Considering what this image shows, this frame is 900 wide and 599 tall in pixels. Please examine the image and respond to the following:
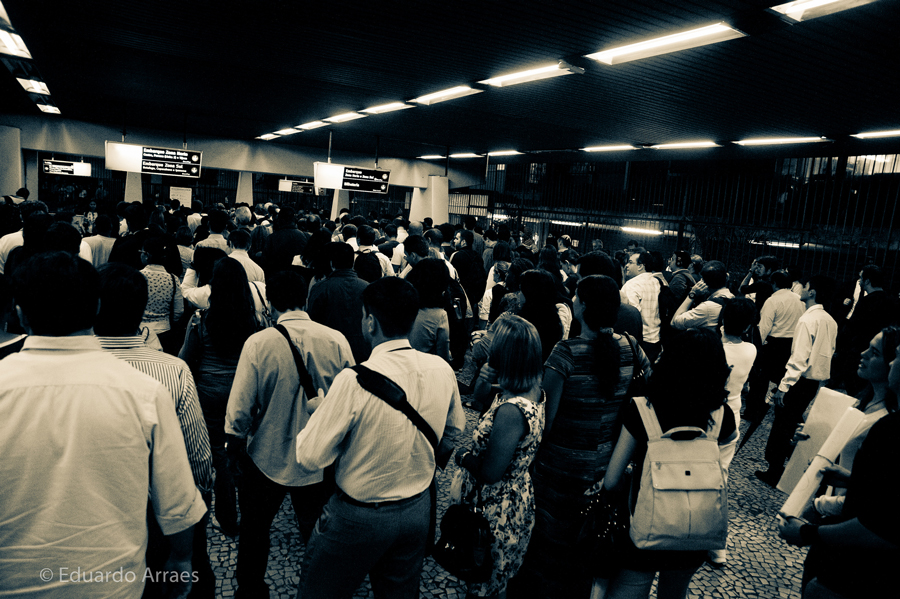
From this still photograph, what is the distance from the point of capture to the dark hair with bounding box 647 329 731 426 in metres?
2.00

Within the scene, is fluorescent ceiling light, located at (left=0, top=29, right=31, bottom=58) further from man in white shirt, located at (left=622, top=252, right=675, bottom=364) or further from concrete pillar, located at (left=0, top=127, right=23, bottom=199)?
concrete pillar, located at (left=0, top=127, right=23, bottom=199)

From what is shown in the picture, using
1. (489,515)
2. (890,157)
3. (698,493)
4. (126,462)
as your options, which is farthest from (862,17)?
(890,157)

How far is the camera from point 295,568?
309 centimetres

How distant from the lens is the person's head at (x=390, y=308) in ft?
6.57

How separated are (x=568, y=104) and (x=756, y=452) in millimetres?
5004

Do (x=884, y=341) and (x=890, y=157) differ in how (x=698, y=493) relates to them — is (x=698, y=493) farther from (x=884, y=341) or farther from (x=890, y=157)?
(x=890, y=157)

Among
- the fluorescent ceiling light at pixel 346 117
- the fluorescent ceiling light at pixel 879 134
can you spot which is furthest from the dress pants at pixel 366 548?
the fluorescent ceiling light at pixel 346 117

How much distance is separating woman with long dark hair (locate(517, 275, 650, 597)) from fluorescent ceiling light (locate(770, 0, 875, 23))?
9.08ft

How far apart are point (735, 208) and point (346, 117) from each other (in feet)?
28.9

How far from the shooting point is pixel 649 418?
204 centimetres

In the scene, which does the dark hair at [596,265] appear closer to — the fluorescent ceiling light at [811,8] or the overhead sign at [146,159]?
the fluorescent ceiling light at [811,8]

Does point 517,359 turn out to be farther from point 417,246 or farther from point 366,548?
point 417,246

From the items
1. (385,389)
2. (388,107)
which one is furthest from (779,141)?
(385,389)

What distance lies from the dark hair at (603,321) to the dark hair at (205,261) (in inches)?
116
